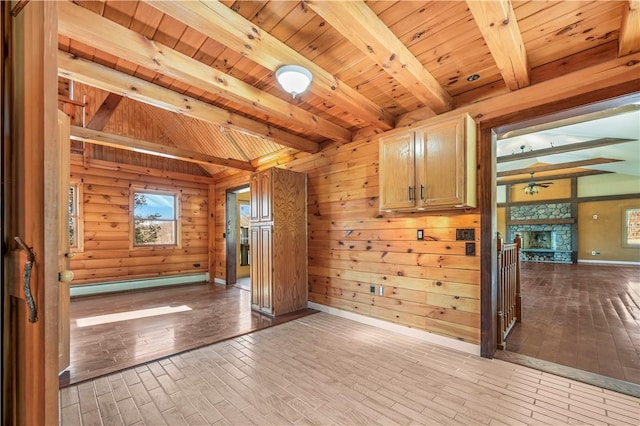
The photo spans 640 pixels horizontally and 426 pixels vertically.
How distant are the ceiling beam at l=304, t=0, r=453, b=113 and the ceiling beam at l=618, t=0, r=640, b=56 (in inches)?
48.7

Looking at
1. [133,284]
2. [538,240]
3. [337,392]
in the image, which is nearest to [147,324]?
[133,284]

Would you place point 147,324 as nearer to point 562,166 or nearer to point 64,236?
point 64,236

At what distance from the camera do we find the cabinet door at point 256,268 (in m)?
4.29

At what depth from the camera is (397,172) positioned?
308 cm

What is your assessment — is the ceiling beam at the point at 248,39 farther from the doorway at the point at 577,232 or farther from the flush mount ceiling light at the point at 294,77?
the doorway at the point at 577,232

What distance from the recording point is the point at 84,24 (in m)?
1.81

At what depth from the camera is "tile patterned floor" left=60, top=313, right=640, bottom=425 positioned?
1865 mm

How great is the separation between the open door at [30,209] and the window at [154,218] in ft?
19.1

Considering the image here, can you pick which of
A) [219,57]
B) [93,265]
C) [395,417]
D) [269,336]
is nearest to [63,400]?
[269,336]

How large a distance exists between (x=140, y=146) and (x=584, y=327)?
6.49 metres

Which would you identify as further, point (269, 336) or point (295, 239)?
point (295, 239)

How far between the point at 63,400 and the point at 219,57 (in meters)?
2.86

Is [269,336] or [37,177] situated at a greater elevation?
[37,177]

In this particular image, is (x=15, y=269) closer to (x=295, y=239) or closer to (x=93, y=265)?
(x=295, y=239)
